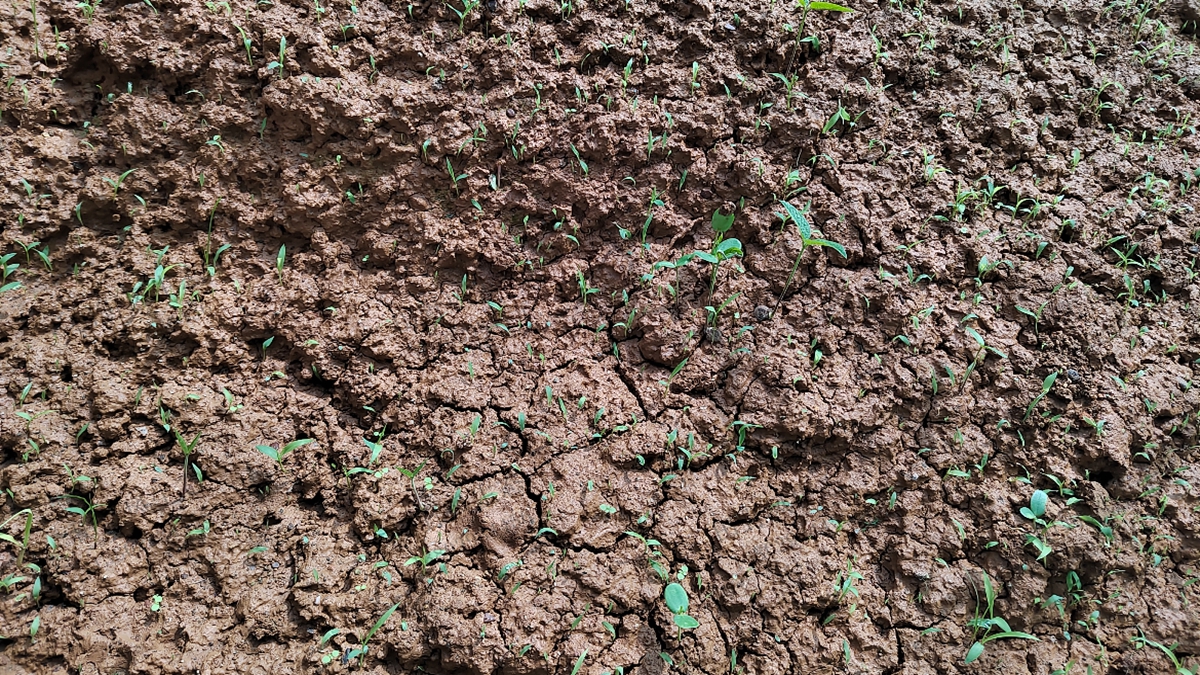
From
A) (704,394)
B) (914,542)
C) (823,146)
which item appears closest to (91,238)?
(704,394)

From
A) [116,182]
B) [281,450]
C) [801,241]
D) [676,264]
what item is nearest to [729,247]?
[676,264]

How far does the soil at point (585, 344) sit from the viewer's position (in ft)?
6.53

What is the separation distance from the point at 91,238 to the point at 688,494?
2.50 m

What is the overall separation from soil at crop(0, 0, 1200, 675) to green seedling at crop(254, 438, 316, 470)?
0.03 m

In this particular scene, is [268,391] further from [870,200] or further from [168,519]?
[870,200]

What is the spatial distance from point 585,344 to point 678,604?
3.36ft

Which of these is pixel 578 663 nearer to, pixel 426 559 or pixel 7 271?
pixel 426 559

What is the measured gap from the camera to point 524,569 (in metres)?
2.03

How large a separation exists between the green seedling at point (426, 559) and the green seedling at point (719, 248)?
55.9 inches

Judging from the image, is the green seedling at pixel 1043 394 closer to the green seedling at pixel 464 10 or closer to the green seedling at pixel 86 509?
the green seedling at pixel 464 10

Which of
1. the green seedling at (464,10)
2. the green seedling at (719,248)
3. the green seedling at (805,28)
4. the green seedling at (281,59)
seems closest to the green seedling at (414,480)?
the green seedling at (719,248)

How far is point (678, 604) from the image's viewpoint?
1.87 meters

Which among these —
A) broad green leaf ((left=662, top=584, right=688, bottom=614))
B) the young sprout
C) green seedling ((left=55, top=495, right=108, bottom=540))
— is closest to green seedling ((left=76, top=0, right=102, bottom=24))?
green seedling ((left=55, top=495, right=108, bottom=540))

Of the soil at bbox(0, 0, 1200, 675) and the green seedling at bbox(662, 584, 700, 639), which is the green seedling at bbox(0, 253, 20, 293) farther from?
the green seedling at bbox(662, 584, 700, 639)
